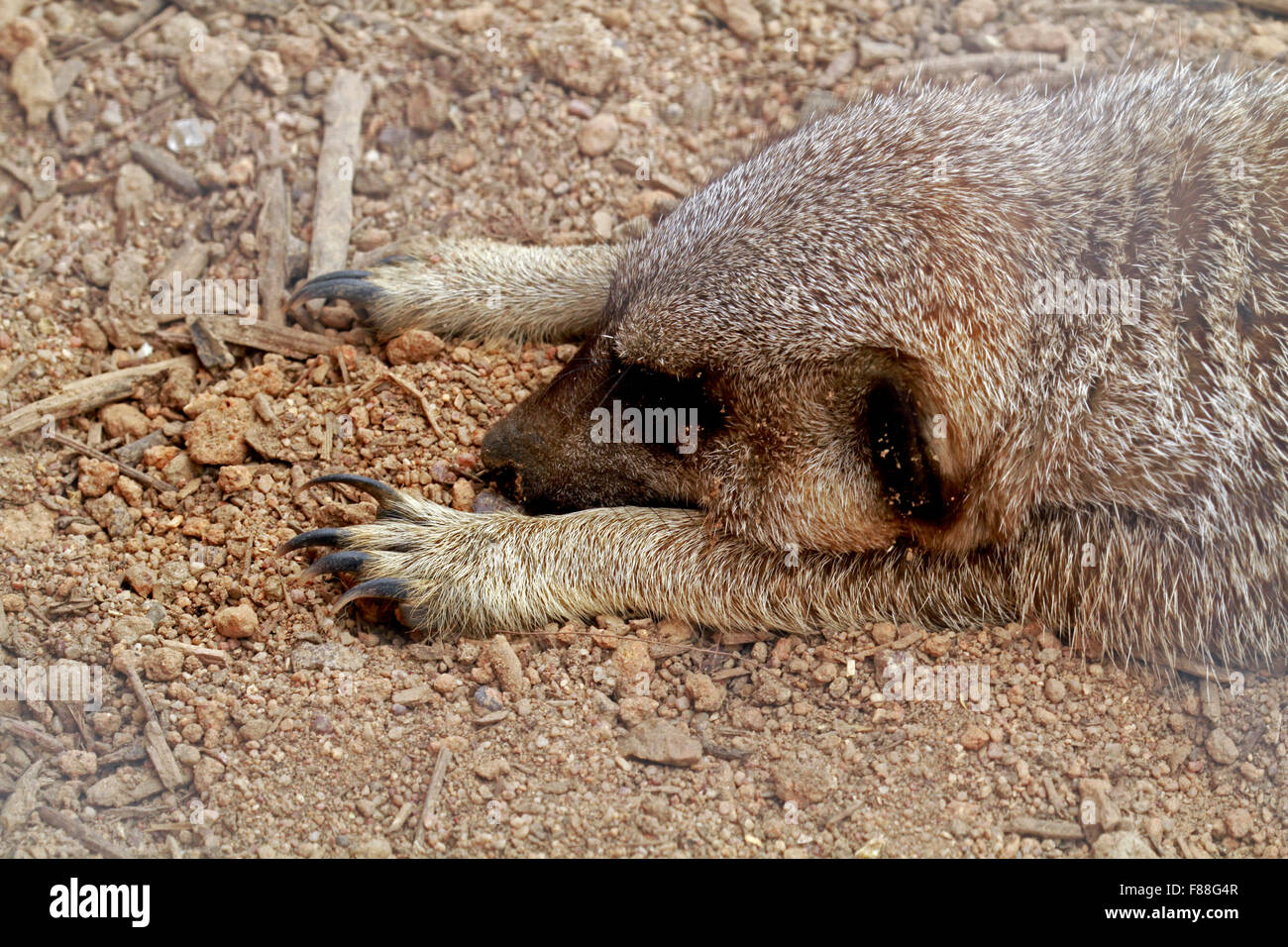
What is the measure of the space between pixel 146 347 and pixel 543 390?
186 cm

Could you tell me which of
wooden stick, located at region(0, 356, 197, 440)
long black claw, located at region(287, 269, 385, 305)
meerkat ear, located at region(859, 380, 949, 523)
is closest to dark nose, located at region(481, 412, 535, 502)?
long black claw, located at region(287, 269, 385, 305)

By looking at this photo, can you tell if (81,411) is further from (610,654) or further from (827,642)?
(827,642)

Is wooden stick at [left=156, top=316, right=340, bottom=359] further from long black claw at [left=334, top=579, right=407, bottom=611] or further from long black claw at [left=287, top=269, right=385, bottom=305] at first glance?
long black claw at [left=334, top=579, right=407, bottom=611]

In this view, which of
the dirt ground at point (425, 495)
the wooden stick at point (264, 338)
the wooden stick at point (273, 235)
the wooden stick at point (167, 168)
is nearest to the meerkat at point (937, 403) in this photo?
the dirt ground at point (425, 495)

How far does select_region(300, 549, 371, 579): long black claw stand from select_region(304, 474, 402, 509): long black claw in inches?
12.0

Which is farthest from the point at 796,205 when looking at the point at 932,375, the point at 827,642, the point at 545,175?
the point at 545,175

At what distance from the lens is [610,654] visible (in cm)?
384

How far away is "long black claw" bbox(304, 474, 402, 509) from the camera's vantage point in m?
4.14

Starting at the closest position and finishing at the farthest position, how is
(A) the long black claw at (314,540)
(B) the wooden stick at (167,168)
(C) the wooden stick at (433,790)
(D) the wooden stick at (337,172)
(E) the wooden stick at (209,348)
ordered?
(C) the wooden stick at (433,790) < (A) the long black claw at (314,540) < (E) the wooden stick at (209,348) < (D) the wooden stick at (337,172) < (B) the wooden stick at (167,168)

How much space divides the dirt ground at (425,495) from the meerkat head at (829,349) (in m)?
0.56

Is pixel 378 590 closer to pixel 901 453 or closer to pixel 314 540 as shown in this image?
pixel 314 540

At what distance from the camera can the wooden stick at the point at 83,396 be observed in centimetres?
429

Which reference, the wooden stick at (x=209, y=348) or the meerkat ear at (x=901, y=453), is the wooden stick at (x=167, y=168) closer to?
the wooden stick at (x=209, y=348)

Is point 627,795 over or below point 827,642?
below
